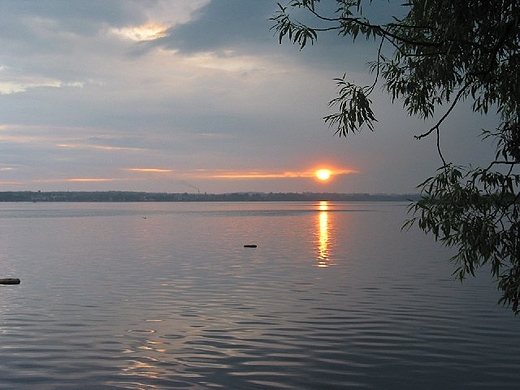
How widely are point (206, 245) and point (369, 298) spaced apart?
1594 inches

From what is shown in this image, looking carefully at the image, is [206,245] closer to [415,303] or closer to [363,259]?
[363,259]

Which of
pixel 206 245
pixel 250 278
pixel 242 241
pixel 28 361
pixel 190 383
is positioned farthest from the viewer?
pixel 242 241

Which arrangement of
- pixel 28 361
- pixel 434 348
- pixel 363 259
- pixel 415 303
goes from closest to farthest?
pixel 28 361
pixel 434 348
pixel 415 303
pixel 363 259

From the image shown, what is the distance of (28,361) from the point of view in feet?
63.2

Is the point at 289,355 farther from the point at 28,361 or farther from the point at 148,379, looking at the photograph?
the point at 28,361

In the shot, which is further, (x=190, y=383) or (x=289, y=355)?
(x=289, y=355)

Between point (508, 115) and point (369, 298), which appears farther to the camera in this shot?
point (369, 298)

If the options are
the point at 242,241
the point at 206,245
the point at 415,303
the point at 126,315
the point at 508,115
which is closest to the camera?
the point at 508,115

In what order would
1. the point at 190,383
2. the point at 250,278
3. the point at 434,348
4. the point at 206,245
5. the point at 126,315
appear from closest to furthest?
the point at 190,383 → the point at 434,348 → the point at 126,315 → the point at 250,278 → the point at 206,245

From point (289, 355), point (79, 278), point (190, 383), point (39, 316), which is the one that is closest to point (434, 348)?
point (289, 355)

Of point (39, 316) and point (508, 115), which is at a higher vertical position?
point (508, 115)

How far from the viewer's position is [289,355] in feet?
65.4

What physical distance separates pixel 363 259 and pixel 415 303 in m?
23.6

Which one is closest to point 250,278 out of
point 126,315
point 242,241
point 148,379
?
point 126,315
